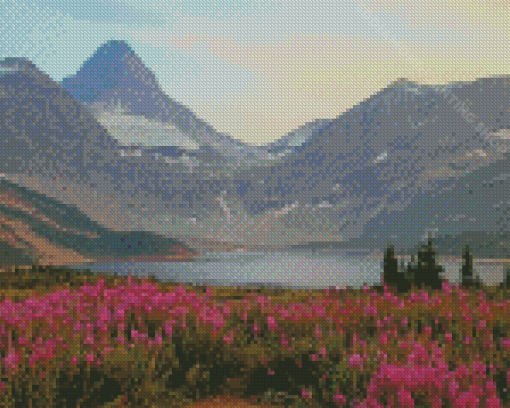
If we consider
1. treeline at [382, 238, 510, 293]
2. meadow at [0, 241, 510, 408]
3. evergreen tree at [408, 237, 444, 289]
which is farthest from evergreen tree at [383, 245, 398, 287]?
meadow at [0, 241, 510, 408]

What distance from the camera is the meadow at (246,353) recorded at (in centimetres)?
685

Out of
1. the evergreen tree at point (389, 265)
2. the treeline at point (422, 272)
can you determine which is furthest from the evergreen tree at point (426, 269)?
the evergreen tree at point (389, 265)

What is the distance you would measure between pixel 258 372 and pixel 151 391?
1.71 metres

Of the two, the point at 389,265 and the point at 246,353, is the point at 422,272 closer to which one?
the point at 389,265

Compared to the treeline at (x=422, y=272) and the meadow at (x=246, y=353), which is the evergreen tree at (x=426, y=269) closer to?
the treeline at (x=422, y=272)

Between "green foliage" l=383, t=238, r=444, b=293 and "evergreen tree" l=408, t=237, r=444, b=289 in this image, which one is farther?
"evergreen tree" l=408, t=237, r=444, b=289

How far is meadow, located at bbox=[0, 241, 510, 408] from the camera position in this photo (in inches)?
270

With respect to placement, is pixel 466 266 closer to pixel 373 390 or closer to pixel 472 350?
pixel 472 350

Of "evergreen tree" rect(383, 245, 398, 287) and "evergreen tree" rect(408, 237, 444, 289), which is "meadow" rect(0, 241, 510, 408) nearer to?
"evergreen tree" rect(408, 237, 444, 289)

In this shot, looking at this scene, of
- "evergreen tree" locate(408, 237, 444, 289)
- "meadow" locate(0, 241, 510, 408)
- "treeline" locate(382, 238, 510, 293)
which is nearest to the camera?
"meadow" locate(0, 241, 510, 408)

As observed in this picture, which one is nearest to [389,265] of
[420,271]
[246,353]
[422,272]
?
[420,271]

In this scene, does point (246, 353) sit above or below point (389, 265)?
below

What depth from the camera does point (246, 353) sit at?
8547 millimetres

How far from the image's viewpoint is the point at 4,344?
322 inches
